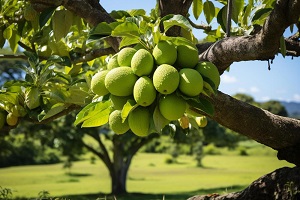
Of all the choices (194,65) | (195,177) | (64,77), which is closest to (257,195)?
(64,77)

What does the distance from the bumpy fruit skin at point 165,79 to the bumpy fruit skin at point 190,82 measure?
0.06 ft

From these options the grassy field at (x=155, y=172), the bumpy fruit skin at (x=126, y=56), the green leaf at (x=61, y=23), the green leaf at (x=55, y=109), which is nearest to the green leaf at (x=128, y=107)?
the bumpy fruit skin at (x=126, y=56)

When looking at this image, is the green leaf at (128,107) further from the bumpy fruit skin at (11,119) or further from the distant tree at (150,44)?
the bumpy fruit skin at (11,119)

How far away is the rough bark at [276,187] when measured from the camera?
81.0 inches

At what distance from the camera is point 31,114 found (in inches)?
77.5

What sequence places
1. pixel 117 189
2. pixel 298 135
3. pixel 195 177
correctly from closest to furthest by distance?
pixel 298 135, pixel 117 189, pixel 195 177

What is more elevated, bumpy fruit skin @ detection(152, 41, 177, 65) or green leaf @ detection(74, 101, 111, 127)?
bumpy fruit skin @ detection(152, 41, 177, 65)

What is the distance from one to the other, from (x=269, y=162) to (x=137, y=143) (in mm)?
16556

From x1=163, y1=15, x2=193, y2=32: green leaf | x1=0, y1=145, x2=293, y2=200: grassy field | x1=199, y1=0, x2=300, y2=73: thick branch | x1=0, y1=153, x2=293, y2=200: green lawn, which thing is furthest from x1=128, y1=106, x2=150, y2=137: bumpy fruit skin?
x1=0, y1=153, x2=293, y2=200: green lawn

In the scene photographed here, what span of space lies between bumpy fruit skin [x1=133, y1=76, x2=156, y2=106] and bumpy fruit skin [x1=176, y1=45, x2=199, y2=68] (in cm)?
11

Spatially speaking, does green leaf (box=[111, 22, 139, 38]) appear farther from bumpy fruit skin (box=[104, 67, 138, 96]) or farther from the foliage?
bumpy fruit skin (box=[104, 67, 138, 96])

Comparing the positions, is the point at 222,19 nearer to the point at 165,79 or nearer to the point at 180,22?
the point at 180,22

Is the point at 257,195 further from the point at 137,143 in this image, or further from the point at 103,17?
the point at 137,143

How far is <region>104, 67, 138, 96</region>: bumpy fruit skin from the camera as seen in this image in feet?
3.40
